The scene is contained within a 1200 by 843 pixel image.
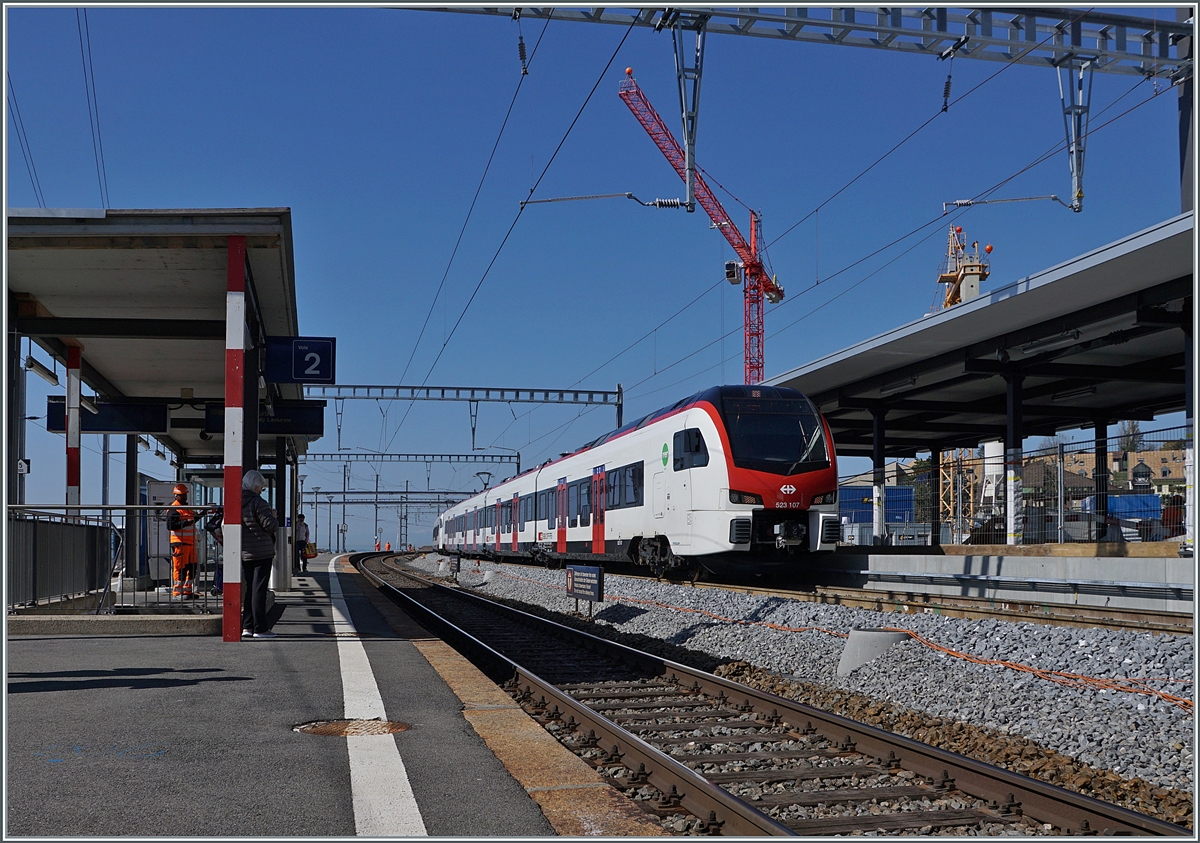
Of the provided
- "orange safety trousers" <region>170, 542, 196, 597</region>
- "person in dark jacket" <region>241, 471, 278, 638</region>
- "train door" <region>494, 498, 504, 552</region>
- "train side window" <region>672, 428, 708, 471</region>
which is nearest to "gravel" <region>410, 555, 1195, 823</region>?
"train side window" <region>672, 428, 708, 471</region>

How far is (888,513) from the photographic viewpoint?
23.4m

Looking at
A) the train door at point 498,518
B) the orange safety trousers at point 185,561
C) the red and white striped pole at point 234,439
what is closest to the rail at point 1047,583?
the red and white striped pole at point 234,439

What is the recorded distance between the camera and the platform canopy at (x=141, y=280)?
424 inches

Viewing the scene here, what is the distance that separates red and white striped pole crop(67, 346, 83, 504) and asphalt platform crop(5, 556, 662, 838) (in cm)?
800

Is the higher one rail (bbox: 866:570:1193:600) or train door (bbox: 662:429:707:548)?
train door (bbox: 662:429:707:548)

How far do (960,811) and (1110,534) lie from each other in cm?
1202

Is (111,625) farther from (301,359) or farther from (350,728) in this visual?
(350,728)

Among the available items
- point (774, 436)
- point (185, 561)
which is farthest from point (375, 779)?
point (774, 436)

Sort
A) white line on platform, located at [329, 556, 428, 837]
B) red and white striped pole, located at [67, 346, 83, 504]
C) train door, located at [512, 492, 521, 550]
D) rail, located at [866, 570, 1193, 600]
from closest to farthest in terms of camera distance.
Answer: white line on platform, located at [329, 556, 428, 837], rail, located at [866, 570, 1193, 600], red and white striped pole, located at [67, 346, 83, 504], train door, located at [512, 492, 521, 550]

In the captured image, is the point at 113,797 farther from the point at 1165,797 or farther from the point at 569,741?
the point at 1165,797

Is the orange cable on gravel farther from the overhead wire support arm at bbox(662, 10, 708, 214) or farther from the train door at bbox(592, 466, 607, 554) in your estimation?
the train door at bbox(592, 466, 607, 554)

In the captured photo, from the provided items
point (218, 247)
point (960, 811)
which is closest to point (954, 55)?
point (218, 247)

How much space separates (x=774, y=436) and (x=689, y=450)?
1.46 meters

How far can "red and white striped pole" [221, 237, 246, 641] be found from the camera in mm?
10469
